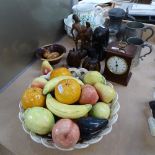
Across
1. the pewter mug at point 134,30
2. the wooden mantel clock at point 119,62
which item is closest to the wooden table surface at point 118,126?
the wooden mantel clock at point 119,62

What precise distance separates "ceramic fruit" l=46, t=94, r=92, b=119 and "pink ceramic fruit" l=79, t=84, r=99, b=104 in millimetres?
21

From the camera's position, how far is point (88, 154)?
0.53m

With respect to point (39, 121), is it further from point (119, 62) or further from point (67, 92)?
point (119, 62)

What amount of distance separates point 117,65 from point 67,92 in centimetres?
26

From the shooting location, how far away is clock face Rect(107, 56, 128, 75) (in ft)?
2.33

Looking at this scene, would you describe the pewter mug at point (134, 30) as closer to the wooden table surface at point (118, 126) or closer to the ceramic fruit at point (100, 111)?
the wooden table surface at point (118, 126)

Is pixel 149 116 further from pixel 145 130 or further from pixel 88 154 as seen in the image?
pixel 88 154

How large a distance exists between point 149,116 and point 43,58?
0.43 meters

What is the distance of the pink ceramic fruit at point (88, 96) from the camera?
55 cm

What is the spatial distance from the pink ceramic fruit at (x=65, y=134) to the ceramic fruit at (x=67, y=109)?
0.08 ft

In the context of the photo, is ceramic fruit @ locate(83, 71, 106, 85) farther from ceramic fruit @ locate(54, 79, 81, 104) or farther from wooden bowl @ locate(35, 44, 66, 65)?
wooden bowl @ locate(35, 44, 66, 65)

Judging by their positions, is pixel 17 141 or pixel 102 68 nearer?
pixel 17 141

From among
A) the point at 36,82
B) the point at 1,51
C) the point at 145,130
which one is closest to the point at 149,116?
the point at 145,130

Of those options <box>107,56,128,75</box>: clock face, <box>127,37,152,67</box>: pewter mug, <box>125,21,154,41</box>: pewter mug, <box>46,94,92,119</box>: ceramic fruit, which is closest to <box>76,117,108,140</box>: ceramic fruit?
<box>46,94,92,119</box>: ceramic fruit
